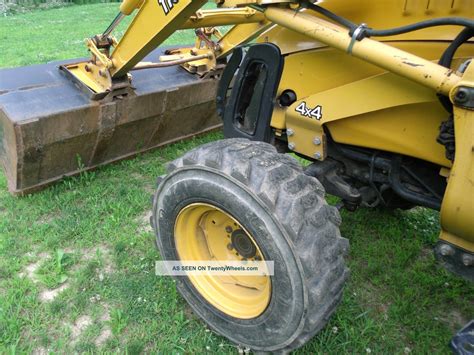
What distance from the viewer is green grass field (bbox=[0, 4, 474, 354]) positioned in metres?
2.32

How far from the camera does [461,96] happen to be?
1465mm

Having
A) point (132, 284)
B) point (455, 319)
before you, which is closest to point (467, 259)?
point (455, 319)

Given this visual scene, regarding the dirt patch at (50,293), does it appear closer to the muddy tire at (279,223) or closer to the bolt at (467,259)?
the muddy tire at (279,223)

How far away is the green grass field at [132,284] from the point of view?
232 cm

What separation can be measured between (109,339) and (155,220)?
0.67 m

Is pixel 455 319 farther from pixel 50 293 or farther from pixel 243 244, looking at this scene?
pixel 50 293

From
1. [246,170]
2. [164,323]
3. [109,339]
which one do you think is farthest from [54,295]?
[246,170]

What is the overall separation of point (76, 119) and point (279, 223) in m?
2.09

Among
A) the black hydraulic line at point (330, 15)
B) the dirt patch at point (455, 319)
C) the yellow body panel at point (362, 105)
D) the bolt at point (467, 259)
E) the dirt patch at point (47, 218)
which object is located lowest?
the dirt patch at point (47, 218)

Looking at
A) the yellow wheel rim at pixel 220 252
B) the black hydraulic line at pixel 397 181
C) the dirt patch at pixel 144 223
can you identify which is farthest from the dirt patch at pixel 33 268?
the black hydraulic line at pixel 397 181

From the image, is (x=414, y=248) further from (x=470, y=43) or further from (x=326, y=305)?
(x=470, y=43)

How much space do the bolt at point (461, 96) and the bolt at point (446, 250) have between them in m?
0.60

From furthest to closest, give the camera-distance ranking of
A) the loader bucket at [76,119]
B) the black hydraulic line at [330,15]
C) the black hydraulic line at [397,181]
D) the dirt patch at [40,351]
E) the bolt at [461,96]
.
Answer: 1. the loader bucket at [76,119]
2. the dirt patch at [40,351]
3. the black hydraulic line at [397,181]
4. the black hydraulic line at [330,15]
5. the bolt at [461,96]

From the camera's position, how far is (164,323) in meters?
2.38
